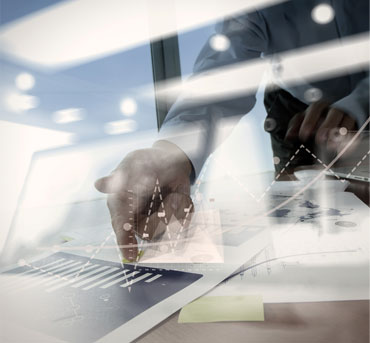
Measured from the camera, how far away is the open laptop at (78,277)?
203mm

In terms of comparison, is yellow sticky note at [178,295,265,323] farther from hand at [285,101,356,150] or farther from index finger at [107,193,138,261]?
hand at [285,101,356,150]

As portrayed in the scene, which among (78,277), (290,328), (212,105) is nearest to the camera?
(290,328)

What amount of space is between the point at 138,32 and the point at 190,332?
987 mm

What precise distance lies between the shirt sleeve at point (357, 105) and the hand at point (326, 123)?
1 cm

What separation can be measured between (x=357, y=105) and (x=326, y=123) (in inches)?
3.3

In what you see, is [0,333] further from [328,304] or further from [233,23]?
[233,23]

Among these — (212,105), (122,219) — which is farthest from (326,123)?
(122,219)

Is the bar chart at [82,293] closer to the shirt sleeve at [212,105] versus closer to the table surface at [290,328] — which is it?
the table surface at [290,328]

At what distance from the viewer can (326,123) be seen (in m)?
Result: 0.46

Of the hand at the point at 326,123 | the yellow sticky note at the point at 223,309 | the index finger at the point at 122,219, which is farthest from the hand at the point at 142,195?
the hand at the point at 326,123

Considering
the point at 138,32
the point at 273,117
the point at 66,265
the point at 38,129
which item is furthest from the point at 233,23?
the point at 66,265

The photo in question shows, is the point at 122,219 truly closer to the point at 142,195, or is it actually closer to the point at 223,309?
the point at 142,195

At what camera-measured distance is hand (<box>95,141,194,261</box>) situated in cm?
37

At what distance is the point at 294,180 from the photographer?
0.76 metres
